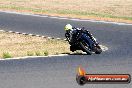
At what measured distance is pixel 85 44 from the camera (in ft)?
76.5

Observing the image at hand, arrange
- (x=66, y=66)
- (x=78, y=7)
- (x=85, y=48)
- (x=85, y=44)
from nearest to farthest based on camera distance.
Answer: (x=66, y=66) → (x=85, y=48) → (x=85, y=44) → (x=78, y=7)

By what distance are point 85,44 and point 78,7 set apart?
2473 centimetres

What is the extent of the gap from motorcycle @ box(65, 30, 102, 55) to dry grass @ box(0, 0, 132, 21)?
15143 millimetres

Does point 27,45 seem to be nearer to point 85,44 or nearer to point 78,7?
point 85,44

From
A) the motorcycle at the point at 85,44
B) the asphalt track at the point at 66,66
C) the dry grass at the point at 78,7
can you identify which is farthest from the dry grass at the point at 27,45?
the dry grass at the point at 78,7

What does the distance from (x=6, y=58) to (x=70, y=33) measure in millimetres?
3958

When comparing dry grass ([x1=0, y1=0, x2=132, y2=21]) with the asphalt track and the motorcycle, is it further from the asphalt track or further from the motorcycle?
the motorcycle

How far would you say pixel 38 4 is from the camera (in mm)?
49906

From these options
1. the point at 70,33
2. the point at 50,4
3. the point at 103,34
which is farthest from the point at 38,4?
the point at 70,33

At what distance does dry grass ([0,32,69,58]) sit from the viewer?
24734mm

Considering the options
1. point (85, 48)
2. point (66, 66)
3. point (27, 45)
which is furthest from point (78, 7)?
point (66, 66)

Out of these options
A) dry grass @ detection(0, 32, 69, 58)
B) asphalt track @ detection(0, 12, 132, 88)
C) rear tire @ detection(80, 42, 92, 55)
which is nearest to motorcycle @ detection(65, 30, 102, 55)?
rear tire @ detection(80, 42, 92, 55)

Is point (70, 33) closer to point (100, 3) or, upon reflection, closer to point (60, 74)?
point (60, 74)

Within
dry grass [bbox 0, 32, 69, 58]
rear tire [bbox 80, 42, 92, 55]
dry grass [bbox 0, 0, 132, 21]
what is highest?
rear tire [bbox 80, 42, 92, 55]
